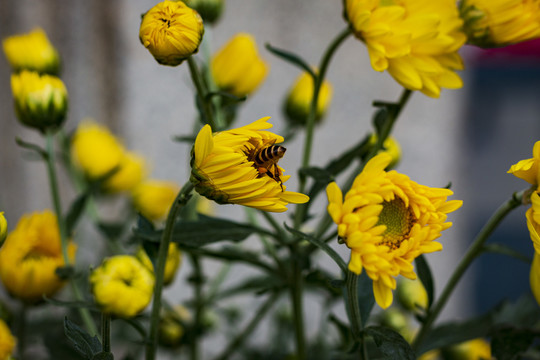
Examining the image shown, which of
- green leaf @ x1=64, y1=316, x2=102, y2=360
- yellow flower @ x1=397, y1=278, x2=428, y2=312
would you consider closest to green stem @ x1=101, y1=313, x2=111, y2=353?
green leaf @ x1=64, y1=316, x2=102, y2=360

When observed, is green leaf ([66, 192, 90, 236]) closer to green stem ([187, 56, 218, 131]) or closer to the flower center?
green stem ([187, 56, 218, 131])

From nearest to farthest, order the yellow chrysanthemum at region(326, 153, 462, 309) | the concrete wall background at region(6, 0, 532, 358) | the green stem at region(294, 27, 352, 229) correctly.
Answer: the yellow chrysanthemum at region(326, 153, 462, 309), the green stem at region(294, 27, 352, 229), the concrete wall background at region(6, 0, 532, 358)

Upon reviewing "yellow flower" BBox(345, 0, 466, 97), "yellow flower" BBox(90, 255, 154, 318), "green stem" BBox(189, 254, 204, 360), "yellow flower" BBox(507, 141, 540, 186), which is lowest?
"green stem" BBox(189, 254, 204, 360)

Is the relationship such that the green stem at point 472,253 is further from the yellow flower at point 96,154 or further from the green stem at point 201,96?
the yellow flower at point 96,154

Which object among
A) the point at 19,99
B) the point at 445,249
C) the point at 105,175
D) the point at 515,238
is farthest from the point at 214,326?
the point at 515,238

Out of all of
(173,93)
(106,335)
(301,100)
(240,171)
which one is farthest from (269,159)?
(173,93)

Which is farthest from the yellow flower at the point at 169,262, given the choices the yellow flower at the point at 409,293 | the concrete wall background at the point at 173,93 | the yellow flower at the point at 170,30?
the concrete wall background at the point at 173,93
